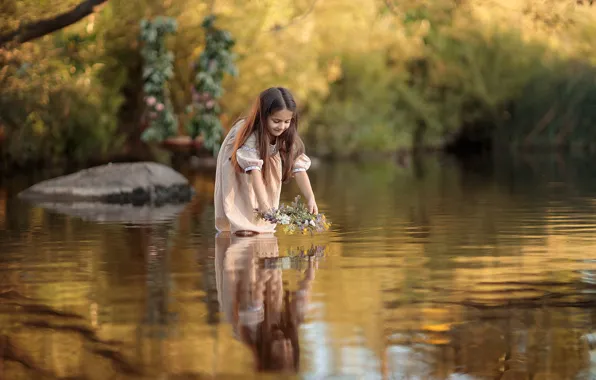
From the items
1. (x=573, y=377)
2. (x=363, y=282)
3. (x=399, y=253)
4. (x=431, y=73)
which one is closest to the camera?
(x=573, y=377)

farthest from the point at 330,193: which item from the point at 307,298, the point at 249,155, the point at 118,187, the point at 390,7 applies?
the point at 307,298

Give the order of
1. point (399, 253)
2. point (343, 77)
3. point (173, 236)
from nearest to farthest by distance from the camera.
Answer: point (399, 253), point (173, 236), point (343, 77)

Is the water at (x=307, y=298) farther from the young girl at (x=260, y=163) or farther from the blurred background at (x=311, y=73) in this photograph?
the blurred background at (x=311, y=73)

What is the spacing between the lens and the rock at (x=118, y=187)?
1880 centimetres

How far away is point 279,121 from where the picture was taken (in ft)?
37.4

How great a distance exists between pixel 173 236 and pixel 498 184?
1142 centimetres

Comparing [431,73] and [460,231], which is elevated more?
[431,73]

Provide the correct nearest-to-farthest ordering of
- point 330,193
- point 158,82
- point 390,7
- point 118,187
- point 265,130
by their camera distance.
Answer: point 265,130
point 118,187
point 390,7
point 330,193
point 158,82

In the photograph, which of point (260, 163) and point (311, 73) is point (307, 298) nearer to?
point (260, 163)


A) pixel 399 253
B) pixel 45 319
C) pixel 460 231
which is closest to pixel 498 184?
pixel 460 231

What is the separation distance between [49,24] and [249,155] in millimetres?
9490

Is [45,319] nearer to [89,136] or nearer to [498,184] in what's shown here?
[498,184]

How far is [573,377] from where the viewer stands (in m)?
5.69

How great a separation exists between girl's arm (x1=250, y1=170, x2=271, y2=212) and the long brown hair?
21 cm
